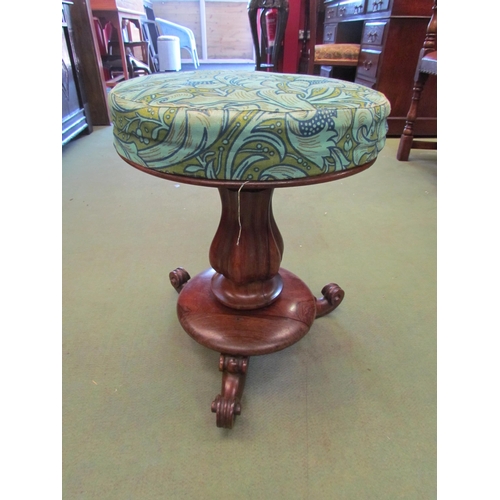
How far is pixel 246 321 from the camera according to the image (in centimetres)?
70

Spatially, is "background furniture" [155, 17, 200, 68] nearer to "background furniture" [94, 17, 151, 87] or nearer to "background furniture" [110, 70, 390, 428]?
"background furniture" [94, 17, 151, 87]

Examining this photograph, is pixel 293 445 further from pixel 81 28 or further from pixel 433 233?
pixel 81 28

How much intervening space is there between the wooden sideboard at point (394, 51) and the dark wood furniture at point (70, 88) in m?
1.33

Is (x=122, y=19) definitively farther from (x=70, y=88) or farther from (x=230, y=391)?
(x=230, y=391)

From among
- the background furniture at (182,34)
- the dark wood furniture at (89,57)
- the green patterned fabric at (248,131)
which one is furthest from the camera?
the background furniture at (182,34)

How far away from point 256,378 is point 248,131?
1.68ft

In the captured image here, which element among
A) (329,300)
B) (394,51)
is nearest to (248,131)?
(329,300)

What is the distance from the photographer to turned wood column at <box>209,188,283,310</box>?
2.02ft

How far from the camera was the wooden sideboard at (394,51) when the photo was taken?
5.86 ft

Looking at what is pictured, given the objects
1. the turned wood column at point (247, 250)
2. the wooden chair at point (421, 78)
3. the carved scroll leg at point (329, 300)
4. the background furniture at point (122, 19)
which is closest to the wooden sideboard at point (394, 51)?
the wooden chair at point (421, 78)

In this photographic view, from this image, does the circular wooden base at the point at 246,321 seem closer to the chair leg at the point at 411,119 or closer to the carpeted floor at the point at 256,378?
the carpeted floor at the point at 256,378

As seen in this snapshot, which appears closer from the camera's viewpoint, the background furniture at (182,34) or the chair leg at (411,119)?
the chair leg at (411,119)

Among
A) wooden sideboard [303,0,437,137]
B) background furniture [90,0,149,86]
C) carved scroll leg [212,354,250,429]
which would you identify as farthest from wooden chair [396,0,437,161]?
background furniture [90,0,149,86]

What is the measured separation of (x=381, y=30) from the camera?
6.21 feet
